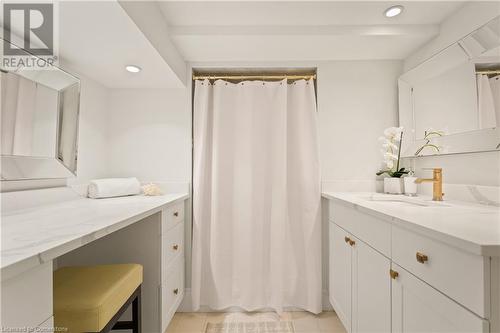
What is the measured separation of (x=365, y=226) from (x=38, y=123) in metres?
1.91

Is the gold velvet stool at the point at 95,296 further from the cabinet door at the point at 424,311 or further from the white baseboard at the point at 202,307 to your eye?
the cabinet door at the point at 424,311

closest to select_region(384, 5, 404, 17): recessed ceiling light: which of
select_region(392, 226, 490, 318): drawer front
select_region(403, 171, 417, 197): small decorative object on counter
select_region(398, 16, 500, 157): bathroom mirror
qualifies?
select_region(398, 16, 500, 157): bathroom mirror

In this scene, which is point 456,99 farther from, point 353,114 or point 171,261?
point 171,261

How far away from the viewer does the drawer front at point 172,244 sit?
156cm

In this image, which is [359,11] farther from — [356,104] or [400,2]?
[356,104]

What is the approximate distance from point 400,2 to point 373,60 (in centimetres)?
64

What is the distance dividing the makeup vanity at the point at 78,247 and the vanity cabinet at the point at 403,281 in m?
1.14

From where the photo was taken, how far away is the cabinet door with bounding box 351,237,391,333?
45.8 inches

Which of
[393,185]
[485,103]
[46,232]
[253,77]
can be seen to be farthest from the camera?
[253,77]

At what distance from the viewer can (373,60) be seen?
213 centimetres

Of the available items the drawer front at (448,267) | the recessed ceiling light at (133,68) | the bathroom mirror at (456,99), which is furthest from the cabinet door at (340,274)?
the recessed ceiling light at (133,68)

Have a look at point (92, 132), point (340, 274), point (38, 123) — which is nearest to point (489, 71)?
point (340, 274)

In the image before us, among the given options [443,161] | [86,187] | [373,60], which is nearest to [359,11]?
[373,60]

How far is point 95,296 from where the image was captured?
0.97 metres
